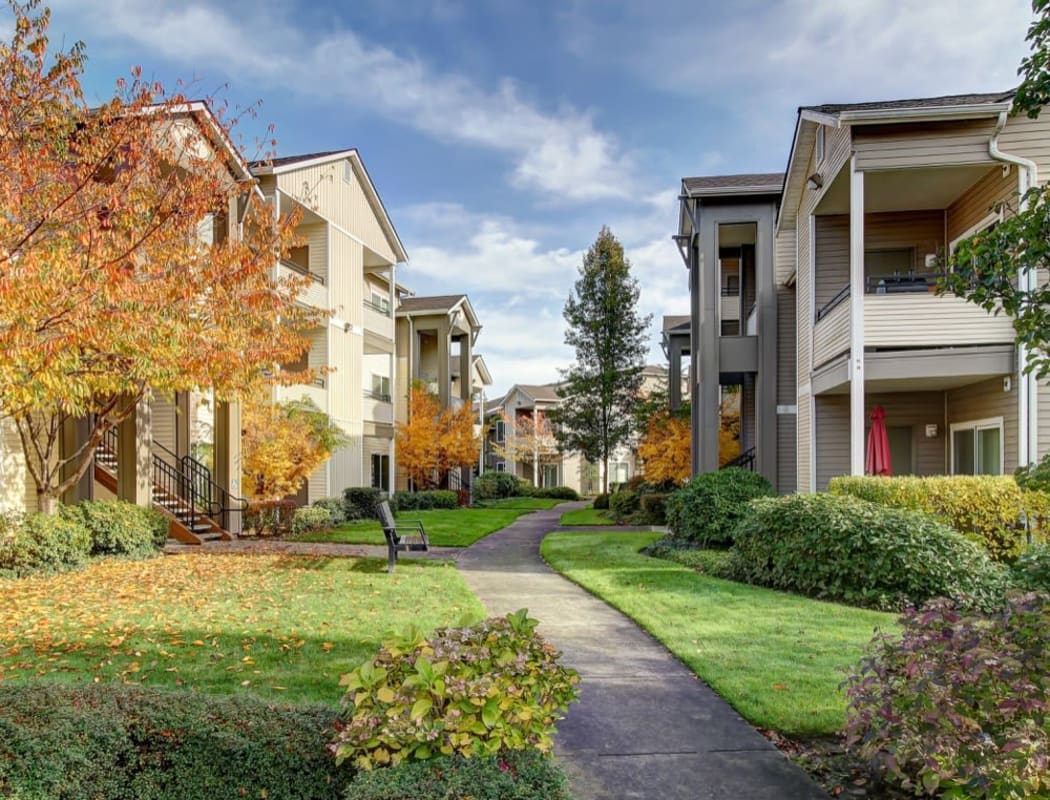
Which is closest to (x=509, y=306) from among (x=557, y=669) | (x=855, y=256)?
(x=855, y=256)

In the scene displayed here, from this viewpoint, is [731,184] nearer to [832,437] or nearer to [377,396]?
[832,437]

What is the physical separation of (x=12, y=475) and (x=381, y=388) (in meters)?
16.6

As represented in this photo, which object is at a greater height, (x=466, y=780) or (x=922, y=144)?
(x=922, y=144)

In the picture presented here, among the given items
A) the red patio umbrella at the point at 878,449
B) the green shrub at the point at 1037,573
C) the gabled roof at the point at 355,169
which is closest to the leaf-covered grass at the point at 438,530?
the red patio umbrella at the point at 878,449

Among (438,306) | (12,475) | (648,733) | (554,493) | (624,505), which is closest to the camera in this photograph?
(648,733)

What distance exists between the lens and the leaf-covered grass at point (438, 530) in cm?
1579

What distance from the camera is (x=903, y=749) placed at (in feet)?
10.8

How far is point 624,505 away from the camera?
82.5 ft

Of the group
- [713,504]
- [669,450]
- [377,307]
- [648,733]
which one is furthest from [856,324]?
[377,307]

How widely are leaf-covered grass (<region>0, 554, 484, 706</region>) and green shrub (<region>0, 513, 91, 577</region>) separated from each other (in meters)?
0.37

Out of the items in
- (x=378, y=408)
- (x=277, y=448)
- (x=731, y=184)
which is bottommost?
(x=277, y=448)

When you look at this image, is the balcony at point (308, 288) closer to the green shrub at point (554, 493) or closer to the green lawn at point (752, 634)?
the green lawn at point (752, 634)

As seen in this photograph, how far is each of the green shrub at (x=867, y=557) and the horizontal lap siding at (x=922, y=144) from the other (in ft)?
19.7

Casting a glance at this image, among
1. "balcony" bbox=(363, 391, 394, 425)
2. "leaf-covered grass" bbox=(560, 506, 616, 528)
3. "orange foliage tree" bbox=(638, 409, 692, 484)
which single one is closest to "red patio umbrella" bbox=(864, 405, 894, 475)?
"orange foliage tree" bbox=(638, 409, 692, 484)
